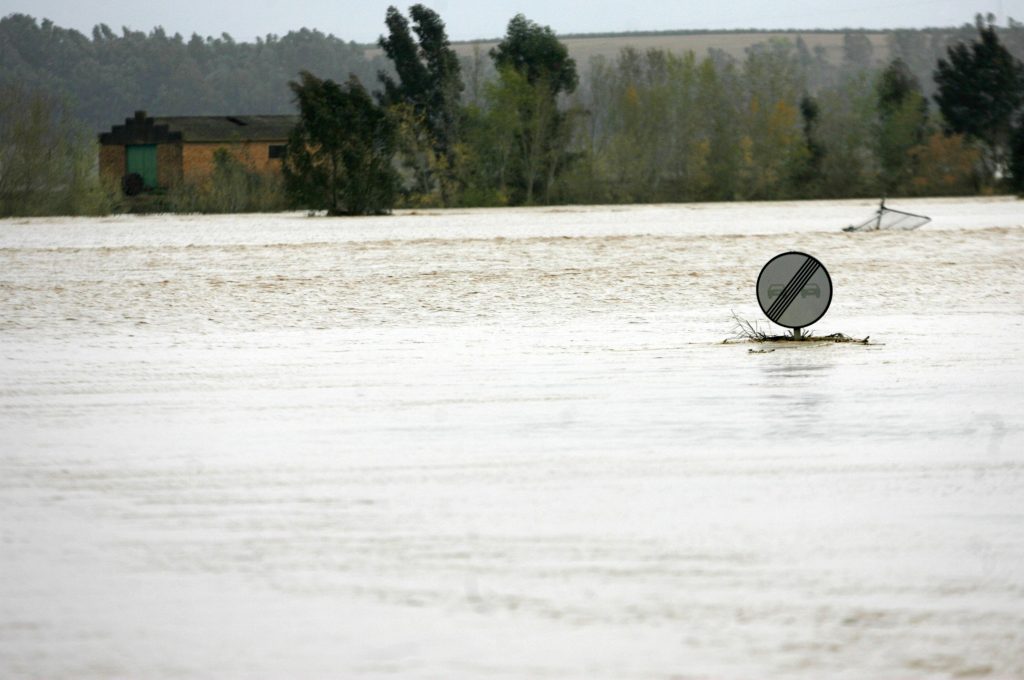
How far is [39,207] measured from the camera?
39.2 meters

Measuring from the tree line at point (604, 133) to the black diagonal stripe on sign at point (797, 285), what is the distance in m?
26.8

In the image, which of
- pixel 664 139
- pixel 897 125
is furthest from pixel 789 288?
pixel 664 139

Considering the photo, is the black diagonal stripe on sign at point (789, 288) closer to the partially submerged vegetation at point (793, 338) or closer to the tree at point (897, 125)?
the partially submerged vegetation at point (793, 338)

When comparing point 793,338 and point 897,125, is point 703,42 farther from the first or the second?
point 793,338

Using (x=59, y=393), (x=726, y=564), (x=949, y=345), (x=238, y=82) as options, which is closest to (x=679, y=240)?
(x=949, y=345)

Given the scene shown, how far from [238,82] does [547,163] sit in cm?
8492

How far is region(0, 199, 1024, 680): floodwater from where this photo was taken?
438 cm

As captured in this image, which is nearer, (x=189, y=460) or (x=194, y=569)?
(x=194, y=569)

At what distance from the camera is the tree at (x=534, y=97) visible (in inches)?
2462

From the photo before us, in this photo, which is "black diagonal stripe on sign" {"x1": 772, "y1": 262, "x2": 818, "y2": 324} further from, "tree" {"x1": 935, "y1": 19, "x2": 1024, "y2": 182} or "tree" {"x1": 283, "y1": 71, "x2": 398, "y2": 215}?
"tree" {"x1": 935, "y1": 19, "x2": 1024, "y2": 182}

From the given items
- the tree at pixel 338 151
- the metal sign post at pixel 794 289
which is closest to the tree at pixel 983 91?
the tree at pixel 338 151

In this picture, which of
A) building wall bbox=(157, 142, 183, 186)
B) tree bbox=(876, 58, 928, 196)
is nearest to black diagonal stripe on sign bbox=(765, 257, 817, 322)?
tree bbox=(876, 58, 928, 196)

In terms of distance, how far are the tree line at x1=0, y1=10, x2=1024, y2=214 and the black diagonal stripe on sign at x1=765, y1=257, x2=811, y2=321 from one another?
26869 millimetres

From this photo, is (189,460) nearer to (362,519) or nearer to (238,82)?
(362,519)
